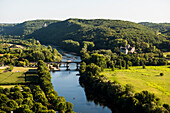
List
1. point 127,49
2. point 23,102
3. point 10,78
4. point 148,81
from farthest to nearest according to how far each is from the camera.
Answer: point 127,49
point 148,81
point 10,78
point 23,102

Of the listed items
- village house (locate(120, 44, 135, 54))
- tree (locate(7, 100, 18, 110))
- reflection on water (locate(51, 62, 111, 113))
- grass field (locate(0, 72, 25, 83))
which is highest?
village house (locate(120, 44, 135, 54))

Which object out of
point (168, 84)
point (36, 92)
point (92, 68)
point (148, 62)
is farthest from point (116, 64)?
point (36, 92)

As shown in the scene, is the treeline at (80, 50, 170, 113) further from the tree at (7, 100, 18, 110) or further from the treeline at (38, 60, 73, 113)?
the tree at (7, 100, 18, 110)

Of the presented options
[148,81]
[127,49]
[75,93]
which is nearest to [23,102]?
[75,93]

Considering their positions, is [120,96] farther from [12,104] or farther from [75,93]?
[12,104]

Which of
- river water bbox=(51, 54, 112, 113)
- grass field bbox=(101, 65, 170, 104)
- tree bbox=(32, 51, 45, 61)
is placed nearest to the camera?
river water bbox=(51, 54, 112, 113)

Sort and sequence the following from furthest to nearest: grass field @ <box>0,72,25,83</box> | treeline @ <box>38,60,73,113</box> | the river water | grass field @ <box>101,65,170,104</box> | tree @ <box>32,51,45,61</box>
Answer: tree @ <box>32,51,45,61</box> < grass field @ <box>0,72,25,83</box> < grass field @ <box>101,65,170,104</box> < the river water < treeline @ <box>38,60,73,113</box>

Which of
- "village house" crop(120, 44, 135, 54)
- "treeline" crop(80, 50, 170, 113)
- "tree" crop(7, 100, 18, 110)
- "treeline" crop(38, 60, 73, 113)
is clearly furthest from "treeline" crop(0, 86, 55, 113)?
"village house" crop(120, 44, 135, 54)

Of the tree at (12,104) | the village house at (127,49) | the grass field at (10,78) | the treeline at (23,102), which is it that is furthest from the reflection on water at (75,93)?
the village house at (127,49)

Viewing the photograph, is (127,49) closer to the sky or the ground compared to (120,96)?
closer to the sky
